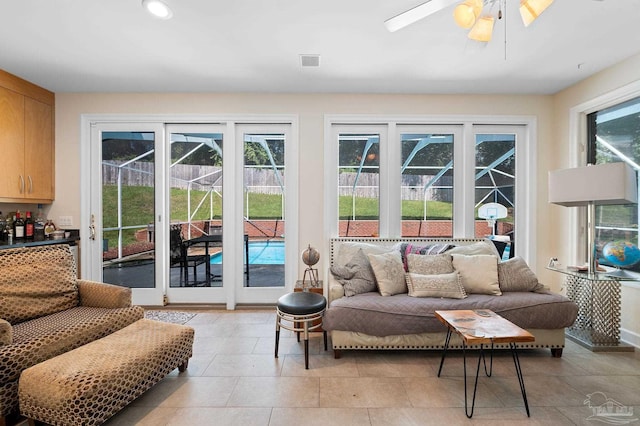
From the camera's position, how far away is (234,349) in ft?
9.12

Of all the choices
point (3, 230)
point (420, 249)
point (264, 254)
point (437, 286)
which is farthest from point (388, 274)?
point (3, 230)

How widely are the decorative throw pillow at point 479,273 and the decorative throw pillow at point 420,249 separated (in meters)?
0.25

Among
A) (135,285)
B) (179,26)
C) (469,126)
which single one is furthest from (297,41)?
(135,285)

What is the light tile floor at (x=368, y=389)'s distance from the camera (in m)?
1.89

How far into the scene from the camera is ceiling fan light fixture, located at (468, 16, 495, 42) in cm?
181

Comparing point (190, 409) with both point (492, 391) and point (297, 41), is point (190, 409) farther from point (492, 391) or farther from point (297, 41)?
point (297, 41)

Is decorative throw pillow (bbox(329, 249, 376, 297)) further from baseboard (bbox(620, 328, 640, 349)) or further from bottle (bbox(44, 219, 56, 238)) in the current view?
bottle (bbox(44, 219, 56, 238))

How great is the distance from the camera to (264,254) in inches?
154

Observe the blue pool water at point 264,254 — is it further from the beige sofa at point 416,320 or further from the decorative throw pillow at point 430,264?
the decorative throw pillow at point 430,264

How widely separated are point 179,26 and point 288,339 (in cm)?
278

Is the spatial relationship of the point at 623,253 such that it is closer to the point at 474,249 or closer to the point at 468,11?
the point at 474,249

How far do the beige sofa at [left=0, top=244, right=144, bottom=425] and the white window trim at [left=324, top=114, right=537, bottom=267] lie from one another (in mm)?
2201

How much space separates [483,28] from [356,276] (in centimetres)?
208

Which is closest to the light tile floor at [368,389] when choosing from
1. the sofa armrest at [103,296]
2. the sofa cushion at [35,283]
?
the sofa armrest at [103,296]
